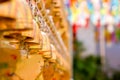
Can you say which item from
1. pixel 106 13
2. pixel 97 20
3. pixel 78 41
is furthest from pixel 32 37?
pixel 78 41

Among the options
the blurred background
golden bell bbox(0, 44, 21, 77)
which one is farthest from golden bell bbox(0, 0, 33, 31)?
the blurred background

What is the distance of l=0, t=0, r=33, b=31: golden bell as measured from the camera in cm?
56

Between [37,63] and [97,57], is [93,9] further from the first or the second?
[37,63]

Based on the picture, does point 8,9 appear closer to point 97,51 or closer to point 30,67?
point 30,67

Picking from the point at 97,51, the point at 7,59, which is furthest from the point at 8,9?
the point at 97,51

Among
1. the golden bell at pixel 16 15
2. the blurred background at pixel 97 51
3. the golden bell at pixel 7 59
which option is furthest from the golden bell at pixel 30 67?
the blurred background at pixel 97 51

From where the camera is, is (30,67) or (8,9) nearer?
(8,9)

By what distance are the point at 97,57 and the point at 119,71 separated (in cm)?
68

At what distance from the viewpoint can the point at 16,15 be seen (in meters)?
0.58

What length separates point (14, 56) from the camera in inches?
28.9

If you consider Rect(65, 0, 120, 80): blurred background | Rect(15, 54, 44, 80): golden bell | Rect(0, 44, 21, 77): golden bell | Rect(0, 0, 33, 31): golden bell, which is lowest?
Rect(65, 0, 120, 80): blurred background

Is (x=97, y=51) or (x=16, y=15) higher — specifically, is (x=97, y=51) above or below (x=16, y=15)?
below

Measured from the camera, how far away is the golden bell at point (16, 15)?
0.56 meters

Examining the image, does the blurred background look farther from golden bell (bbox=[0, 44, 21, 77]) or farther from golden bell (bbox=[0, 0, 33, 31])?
golden bell (bbox=[0, 0, 33, 31])
